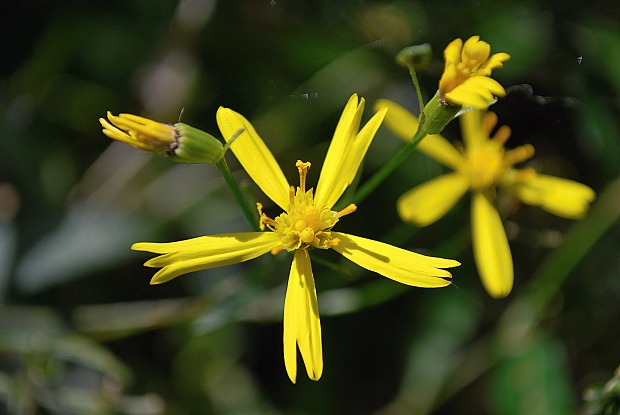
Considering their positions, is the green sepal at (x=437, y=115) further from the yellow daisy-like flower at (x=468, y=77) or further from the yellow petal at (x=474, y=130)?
the yellow petal at (x=474, y=130)

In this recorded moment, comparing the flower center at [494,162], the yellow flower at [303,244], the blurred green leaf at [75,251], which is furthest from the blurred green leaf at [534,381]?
the blurred green leaf at [75,251]

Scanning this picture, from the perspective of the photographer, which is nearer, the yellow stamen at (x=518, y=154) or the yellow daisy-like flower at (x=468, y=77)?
the yellow daisy-like flower at (x=468, y=77)

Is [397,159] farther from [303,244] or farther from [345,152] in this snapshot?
[303,244]

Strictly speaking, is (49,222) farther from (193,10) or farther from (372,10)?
(372,10)

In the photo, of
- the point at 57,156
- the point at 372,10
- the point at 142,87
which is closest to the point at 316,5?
the point at 372,10

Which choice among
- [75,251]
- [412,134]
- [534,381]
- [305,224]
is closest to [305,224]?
[305,224]

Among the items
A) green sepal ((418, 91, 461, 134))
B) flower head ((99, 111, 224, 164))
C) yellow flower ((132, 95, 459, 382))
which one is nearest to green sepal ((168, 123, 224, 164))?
flower head ((99, 111, 224, 164))
